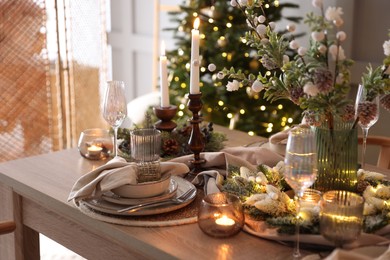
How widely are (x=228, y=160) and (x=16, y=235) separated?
2.39 feet

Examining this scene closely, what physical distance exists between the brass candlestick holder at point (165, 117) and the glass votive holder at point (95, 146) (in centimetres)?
18

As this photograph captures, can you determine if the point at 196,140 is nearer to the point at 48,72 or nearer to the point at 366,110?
the point at 366,110

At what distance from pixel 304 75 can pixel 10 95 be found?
7.64 feet

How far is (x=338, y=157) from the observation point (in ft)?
5.36

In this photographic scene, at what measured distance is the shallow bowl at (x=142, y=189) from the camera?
168 centimetres

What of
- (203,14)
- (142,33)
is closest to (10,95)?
(203,14)

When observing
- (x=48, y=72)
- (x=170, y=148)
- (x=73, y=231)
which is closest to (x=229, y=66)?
(x=48, y=72)

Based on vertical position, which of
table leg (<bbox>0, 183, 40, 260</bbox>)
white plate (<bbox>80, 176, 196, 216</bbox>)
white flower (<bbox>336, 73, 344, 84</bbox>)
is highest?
white flower (<bbox>336, 73, 344, 84</bbox>)

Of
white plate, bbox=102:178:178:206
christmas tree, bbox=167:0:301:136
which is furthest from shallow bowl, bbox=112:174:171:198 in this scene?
christmas tree, bbox=167:0:301:136

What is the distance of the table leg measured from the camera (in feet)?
6.59

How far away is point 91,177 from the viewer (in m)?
1.72

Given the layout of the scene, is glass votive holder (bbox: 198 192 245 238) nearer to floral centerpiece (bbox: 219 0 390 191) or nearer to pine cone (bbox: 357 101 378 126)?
floral centerpiece (bbox: 219 0 390 191)

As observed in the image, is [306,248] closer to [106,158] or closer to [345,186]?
[345,186]

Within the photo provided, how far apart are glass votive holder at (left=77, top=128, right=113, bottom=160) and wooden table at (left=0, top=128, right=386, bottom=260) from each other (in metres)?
0.03
